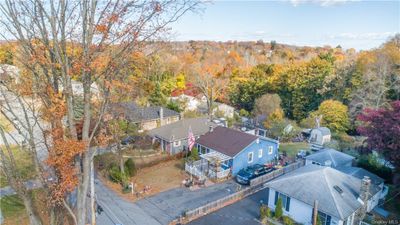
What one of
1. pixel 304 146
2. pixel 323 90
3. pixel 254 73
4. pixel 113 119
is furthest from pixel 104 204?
pixel 254 73

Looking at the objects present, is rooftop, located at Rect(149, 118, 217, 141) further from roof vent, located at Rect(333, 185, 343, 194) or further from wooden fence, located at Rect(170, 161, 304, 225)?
roof vent, located at Rect(333, 185, 343, 194)

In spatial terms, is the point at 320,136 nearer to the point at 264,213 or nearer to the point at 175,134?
the point at 175,134

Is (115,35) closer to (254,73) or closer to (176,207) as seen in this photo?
(176,207)

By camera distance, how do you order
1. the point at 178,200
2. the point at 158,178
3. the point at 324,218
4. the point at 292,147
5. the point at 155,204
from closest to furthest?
1. the point at 324,218
2. the point at 155,204
3. the point at 178,200
4. the point at 158,178
5. the point at 292,147

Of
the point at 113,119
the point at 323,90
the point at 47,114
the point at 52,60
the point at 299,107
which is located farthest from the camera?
the point at 299,107

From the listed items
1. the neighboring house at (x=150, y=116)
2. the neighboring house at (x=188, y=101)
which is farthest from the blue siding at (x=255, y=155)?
the neighboring house at (x=188, y=101)

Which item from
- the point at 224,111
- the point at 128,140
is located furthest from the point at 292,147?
the point at 128,140
